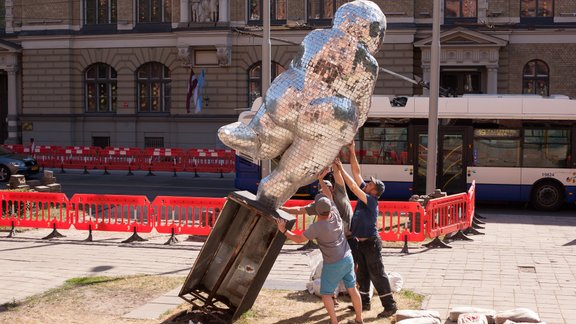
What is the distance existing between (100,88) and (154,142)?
4.37 m


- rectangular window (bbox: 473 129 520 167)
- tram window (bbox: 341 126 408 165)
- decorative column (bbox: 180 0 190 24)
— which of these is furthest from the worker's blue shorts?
decorative column (bbox: 180 0 190 24)

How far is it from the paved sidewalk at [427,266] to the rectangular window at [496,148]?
410 cm

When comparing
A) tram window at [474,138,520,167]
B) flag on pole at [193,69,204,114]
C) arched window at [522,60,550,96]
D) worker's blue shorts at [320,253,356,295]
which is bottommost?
worker's blue shorts at [320,253,356,295]

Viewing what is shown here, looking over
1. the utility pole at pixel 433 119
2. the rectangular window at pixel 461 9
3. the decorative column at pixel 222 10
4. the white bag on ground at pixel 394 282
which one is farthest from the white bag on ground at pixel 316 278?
the decorative column at pixel 222 10

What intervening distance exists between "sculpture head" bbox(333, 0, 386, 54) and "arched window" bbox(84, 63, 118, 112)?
32.1 m

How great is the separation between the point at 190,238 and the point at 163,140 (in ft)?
75.4

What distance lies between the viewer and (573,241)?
16.4 m

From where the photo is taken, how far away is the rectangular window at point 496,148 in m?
21.8

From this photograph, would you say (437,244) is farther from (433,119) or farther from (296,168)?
(296,168)

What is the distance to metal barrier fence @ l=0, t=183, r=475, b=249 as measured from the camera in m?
15.5

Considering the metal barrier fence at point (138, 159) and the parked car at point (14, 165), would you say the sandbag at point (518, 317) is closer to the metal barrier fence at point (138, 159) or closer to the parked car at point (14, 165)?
the metal barrier fence at point (138, 159)

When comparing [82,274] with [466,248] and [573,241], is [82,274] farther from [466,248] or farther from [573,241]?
[573,241]

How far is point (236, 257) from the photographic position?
961 centimetres

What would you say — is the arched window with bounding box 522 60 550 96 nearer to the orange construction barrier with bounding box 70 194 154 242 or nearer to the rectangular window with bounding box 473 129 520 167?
the rectangular window with bounding box 473 129 520 167
